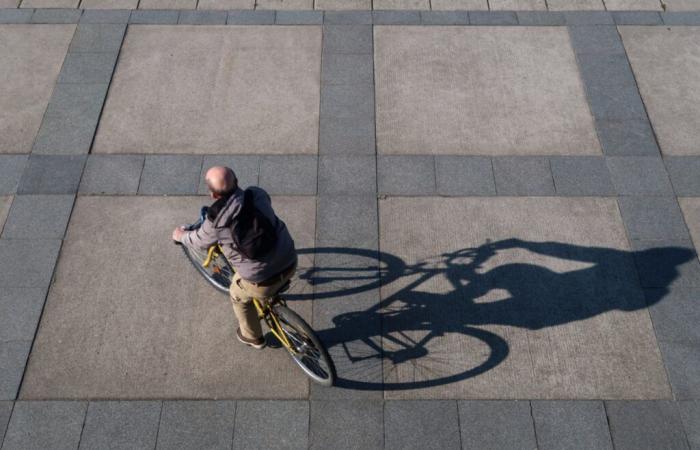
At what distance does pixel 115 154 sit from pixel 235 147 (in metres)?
1.33

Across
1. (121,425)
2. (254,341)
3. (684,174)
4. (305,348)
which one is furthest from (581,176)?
(121,425)

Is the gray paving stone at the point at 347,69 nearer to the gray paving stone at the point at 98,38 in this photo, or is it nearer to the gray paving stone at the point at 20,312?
the gray paving stone at the point at 98,38

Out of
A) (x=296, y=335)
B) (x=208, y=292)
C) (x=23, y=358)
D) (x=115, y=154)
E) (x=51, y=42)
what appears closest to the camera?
(x=296, y=335)

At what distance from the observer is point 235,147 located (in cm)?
716

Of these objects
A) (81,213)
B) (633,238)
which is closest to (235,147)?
(81,213)

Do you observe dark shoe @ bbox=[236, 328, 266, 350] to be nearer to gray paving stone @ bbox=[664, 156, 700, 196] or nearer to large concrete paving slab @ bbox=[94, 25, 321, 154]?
large concrete paving slab @ bbox=[94, 25, 321, 154]

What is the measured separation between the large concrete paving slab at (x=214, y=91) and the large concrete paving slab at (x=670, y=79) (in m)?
4.07

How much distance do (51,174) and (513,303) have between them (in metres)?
5.02

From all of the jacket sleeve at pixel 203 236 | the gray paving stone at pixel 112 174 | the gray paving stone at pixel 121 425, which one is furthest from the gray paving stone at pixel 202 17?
the gray paving stone at pixel 121 425

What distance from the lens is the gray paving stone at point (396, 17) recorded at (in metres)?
8.61

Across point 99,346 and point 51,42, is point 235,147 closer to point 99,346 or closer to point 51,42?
point 99,346

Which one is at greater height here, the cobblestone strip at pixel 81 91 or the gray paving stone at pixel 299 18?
the gray paving stone at pixel 299 18

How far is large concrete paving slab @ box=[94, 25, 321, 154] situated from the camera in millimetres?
7230

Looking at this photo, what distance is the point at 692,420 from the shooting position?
5.29 m
